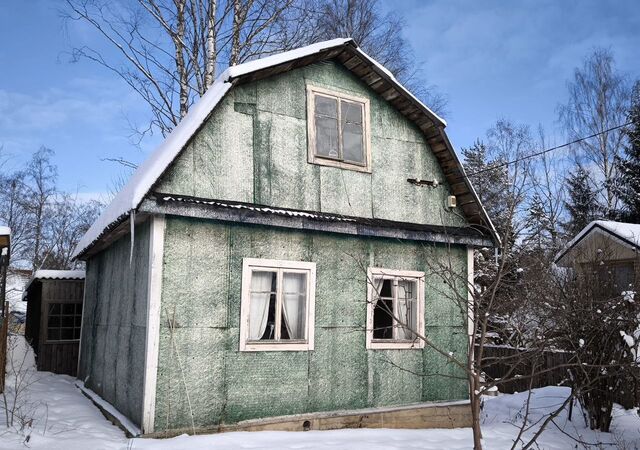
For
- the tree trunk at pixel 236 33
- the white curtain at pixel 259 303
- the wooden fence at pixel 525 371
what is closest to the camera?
the white curtain at pixel 259 303

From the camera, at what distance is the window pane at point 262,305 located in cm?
752

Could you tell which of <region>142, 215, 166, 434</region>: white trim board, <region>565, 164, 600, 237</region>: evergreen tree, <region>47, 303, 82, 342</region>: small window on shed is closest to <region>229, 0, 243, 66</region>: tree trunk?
<region>47, 303, 82, 342</region>: small window on shed

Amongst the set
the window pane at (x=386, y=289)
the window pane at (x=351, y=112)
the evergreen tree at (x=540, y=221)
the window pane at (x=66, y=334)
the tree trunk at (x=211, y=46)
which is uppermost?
the tree trunk at (x=211, y=46)

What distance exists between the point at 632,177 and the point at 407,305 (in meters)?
19.0

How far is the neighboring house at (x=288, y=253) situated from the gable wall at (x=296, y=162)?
22 mm

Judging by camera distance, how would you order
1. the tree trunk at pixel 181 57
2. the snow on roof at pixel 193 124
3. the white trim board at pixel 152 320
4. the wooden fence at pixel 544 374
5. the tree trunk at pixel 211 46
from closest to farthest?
the white trim board at pixel 152 320 → the snow on roof at pixel 193 124 → the wooden fence at pixel 544 374 → the tree trunk at pixel 211 46 → the tree trunk at pixel 181 57

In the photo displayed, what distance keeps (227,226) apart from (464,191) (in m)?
4.40

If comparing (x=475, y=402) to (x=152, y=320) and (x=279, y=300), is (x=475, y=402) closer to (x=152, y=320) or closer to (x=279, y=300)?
(x=279, y=300)

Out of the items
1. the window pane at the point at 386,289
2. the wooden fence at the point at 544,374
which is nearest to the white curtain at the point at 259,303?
the window pane at the point at 386,289

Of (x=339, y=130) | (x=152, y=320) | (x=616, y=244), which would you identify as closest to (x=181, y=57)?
(x=339, y=130)

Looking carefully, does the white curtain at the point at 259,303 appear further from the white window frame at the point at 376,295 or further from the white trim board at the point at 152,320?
the white window frame at the point at 376,295

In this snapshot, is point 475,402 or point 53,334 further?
point 53,334

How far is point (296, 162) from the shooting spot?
8227 mm

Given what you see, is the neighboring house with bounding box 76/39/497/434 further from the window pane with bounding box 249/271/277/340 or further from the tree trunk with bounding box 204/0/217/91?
the tree trunk with bounding box 204/0/217/91
